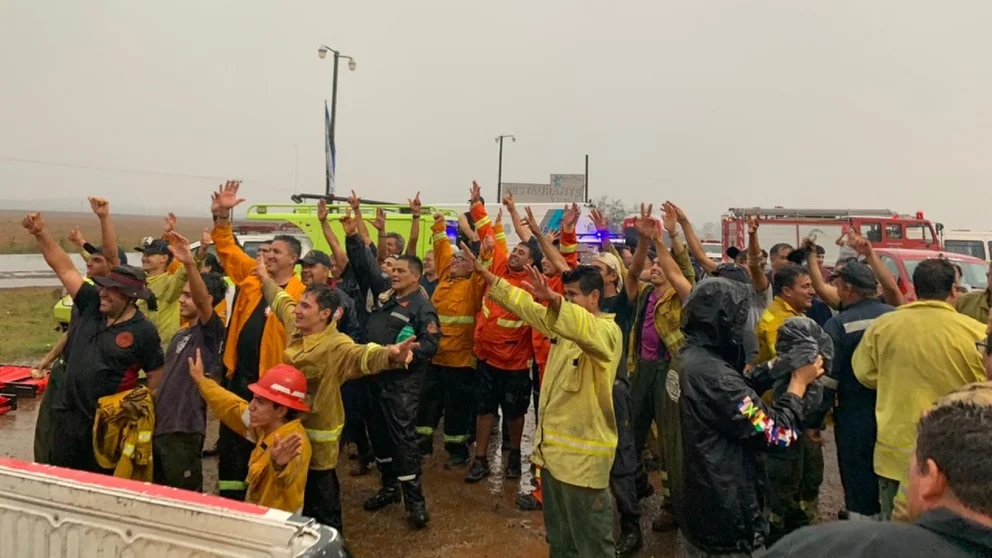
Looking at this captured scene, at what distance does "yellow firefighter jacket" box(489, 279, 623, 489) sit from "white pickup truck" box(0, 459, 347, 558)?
5.05 feet

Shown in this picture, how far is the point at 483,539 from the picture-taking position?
4.57 metres

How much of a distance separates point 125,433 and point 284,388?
1104 mm

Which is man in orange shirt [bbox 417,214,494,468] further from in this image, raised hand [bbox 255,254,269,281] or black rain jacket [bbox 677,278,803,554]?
black rain jacket [bbox 677,278,803,554]

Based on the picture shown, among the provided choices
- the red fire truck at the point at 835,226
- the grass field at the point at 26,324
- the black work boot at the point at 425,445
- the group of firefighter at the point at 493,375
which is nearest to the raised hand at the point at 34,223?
the group of firefighter at the point at 493,375

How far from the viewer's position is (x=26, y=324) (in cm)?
1455

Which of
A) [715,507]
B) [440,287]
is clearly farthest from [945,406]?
[440,287]

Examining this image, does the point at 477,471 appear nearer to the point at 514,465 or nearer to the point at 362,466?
the point at 514,465

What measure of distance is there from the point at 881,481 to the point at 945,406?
2.67 metres

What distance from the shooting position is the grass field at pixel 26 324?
11.2 meters

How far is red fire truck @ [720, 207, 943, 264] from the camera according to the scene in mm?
17469

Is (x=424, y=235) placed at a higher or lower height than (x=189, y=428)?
higher

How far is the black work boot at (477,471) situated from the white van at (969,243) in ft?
56.0

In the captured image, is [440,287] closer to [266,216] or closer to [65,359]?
[65,359]

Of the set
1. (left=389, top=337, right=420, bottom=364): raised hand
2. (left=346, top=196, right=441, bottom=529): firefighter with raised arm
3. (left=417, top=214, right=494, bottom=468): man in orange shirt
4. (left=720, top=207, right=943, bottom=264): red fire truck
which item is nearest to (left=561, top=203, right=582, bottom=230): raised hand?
(left=417, top=214, right=494, bottom=468): man in orange shirt
